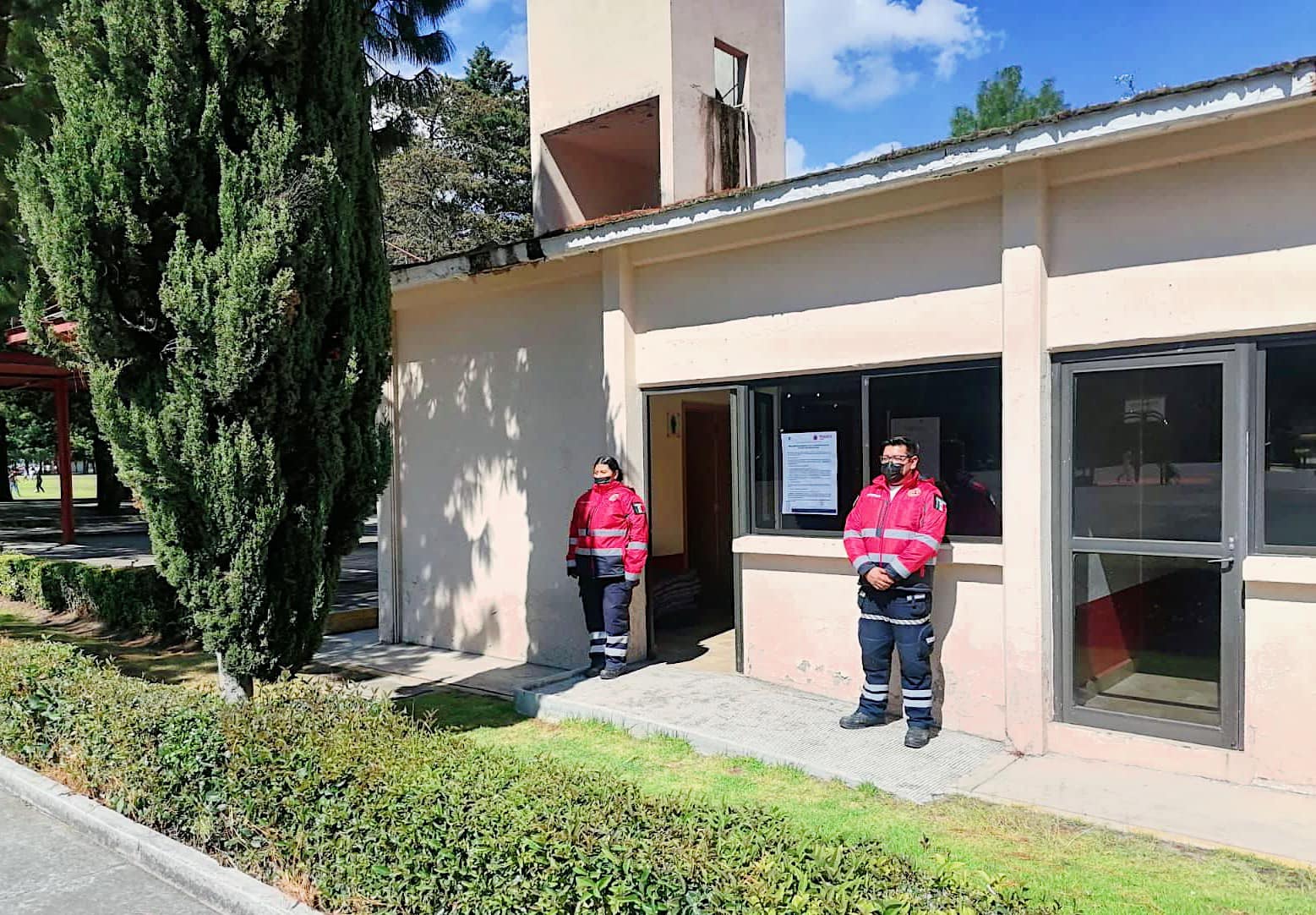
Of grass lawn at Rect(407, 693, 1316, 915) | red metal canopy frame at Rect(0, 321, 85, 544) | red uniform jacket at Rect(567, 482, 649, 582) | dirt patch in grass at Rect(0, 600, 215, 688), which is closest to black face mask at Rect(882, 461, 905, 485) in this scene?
grass lawn at Rect(407, 693, 1316, 915)

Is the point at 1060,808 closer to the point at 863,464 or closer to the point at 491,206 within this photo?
the point at 863,464

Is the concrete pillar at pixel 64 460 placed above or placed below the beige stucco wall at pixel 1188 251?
below

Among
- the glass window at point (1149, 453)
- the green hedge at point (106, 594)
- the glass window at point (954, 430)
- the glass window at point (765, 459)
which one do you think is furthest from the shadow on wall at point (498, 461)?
the glass window at point (1149, 453)

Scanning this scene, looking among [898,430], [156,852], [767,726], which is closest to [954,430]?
[898,430]

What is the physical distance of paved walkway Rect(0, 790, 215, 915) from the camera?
13.5ft

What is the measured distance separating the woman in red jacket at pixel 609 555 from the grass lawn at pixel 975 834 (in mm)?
1004

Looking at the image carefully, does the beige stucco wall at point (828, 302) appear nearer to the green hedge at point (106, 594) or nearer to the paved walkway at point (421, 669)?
the paved walkway at point (421, 669)

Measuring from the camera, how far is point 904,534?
19.1ft

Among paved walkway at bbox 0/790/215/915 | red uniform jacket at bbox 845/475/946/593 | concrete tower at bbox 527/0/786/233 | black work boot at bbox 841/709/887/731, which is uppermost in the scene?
concrete tower at bbox 527/0/786/233

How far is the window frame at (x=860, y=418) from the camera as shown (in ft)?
20.1

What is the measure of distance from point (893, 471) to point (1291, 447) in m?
2.18

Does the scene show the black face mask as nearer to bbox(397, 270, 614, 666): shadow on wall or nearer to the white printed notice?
the white printed notice

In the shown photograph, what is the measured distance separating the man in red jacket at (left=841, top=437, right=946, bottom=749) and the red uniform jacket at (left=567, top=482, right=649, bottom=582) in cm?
197

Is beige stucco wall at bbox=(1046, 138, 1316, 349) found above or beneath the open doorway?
above
